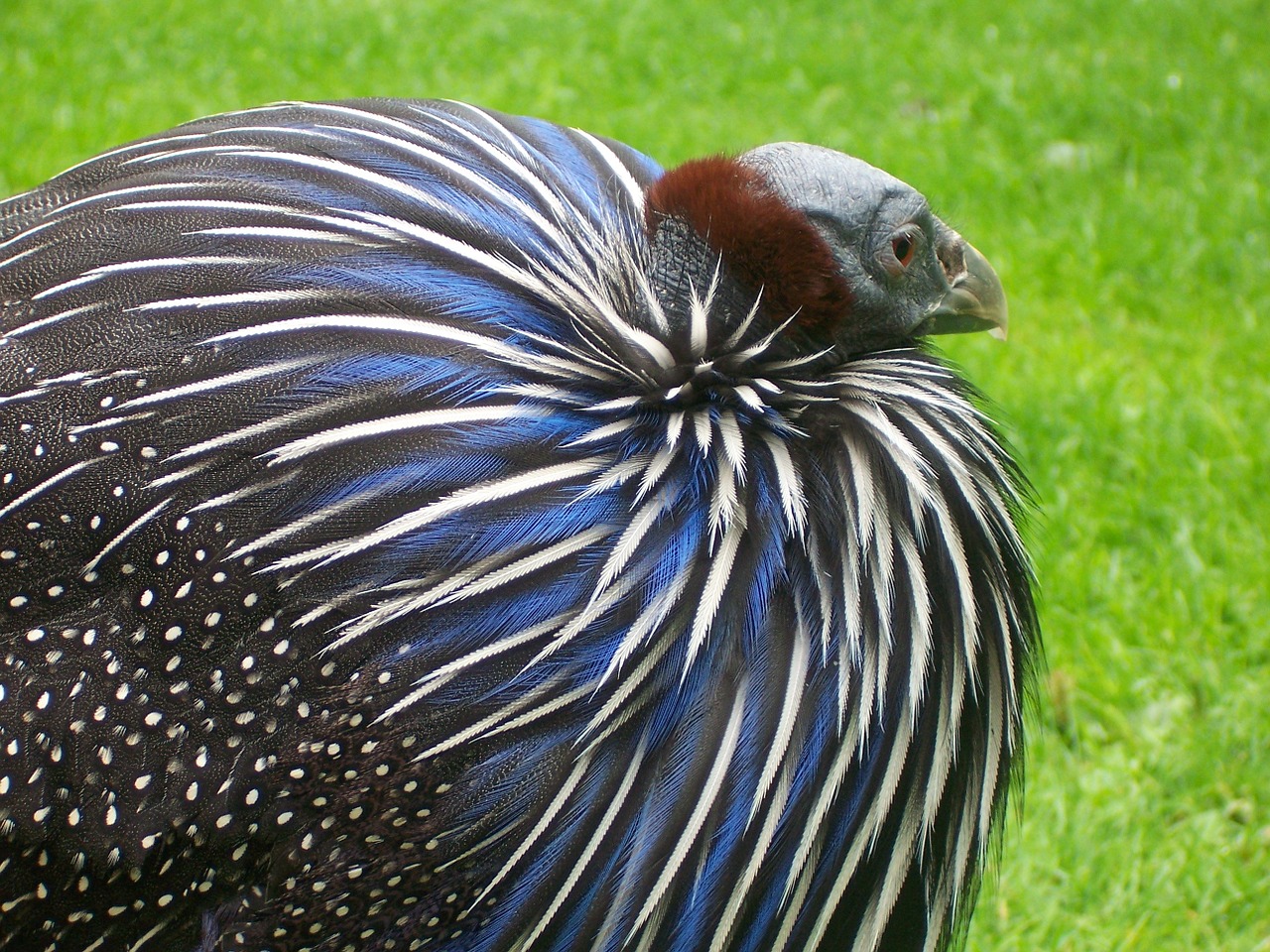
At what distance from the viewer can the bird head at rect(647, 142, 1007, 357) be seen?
74.8 inches

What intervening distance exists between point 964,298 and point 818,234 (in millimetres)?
361

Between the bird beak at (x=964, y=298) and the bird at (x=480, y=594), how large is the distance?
25 centimetres

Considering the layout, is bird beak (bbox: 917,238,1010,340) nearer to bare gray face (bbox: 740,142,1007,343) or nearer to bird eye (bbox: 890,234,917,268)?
bare gray face (bbox: 740,142,1007,343)

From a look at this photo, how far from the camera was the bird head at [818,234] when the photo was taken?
6.23 feet

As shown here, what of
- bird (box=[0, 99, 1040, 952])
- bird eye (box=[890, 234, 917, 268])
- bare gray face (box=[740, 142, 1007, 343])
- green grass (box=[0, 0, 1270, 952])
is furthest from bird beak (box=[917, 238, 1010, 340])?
green grass (box=[0, 0, 1270, 952])

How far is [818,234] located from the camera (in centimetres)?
192

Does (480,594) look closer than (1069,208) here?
Yes

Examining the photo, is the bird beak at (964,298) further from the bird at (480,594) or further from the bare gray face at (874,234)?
the bird at (480,594)

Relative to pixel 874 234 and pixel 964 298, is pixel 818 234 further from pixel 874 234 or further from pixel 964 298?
pixel 964 298

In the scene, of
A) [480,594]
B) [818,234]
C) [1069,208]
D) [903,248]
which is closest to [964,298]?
[903,248]

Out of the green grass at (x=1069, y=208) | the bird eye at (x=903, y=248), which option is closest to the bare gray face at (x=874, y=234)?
the bird eye at (x=903, y=248)

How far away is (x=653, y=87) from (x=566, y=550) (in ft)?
14.9

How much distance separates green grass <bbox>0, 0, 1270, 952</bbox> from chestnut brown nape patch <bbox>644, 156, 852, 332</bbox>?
0.80 m

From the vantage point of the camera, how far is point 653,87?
5875 millimetres
